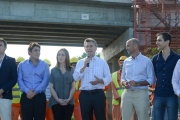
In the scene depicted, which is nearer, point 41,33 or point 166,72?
point 166,72

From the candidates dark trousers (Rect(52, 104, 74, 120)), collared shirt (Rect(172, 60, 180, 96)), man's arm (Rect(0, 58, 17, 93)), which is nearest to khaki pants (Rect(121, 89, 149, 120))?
collared shirt (Rect(172, 60, 180, 96))

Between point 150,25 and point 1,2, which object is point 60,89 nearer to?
point 1,2

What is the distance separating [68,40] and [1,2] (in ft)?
23.7

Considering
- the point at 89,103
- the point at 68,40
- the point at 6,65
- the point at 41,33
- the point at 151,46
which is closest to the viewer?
the point at 89,103

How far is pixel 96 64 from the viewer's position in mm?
5988

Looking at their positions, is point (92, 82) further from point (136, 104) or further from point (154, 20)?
point (154, 20)

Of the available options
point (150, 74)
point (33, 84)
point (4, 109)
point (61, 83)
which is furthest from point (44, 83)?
point (150, 74)

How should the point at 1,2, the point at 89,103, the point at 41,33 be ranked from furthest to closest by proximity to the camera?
the point at 41,33 < the point at 1,2 < the point at 89,103

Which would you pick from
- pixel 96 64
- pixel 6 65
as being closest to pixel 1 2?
pixel 6 65

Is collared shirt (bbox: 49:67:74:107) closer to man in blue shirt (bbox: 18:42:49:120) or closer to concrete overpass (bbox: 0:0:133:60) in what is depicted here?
man in blue shirt (bbox: 18:42:49:120)

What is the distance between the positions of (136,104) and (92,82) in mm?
905

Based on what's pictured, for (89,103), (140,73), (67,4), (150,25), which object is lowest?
(89,103)

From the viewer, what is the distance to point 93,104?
5.74m

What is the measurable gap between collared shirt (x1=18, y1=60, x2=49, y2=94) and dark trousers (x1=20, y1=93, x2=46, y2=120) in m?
0.18
